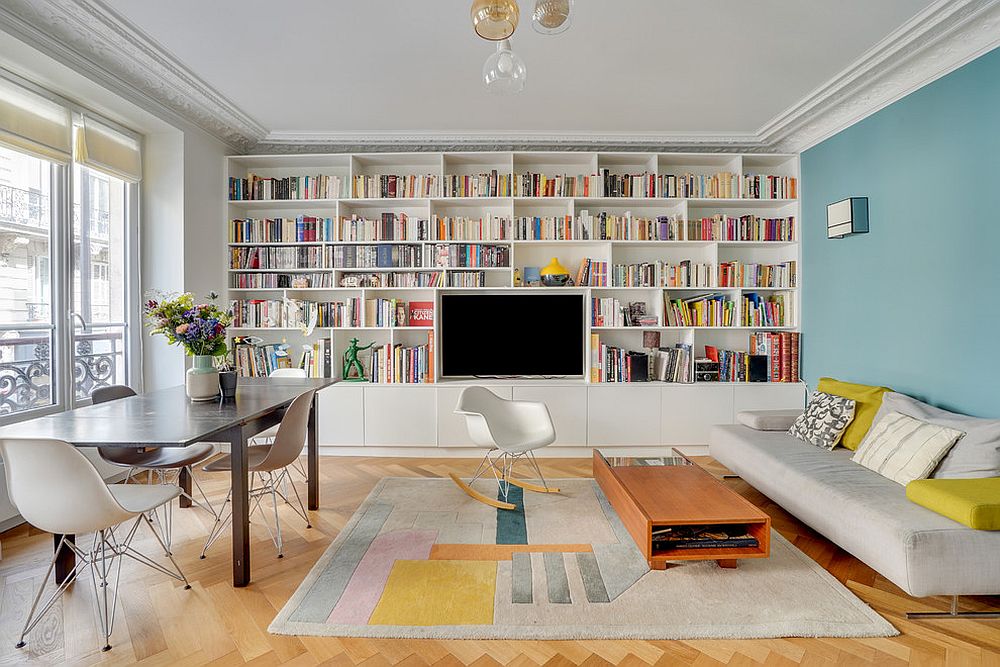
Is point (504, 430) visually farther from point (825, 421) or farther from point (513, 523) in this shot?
point (825, 421)

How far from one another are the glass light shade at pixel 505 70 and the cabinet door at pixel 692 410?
131 inches

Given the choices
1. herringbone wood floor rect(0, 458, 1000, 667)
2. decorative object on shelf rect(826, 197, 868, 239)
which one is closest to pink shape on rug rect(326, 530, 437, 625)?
herringbone wood floor rect(0, 458, 1000, 667)

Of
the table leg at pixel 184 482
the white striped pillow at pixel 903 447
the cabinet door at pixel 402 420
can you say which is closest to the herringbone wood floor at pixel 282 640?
the white striped pillow at pixel 903 447

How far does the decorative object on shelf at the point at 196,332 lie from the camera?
2.84 metres

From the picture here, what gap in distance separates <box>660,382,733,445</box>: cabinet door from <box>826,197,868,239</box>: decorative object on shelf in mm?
1509

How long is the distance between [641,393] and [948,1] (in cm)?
310

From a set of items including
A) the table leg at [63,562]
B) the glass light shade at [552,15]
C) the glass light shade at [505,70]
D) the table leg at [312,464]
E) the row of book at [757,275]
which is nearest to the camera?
the glass light shade at [552,15]

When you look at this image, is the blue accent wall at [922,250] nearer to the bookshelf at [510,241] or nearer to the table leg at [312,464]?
the bookshelf at [510,241]

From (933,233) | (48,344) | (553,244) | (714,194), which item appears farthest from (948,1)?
(48,344)

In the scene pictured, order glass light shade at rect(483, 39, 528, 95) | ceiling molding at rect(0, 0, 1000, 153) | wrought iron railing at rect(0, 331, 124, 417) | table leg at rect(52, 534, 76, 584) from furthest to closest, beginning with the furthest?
wrought iron railing at rect(0, 331, 124, 417), ceiling molding at rect(0, 0, 1000, 153), table leg at rect(52, 534, 76, 584), glass light shade at rect(483, 39, 528, 95)

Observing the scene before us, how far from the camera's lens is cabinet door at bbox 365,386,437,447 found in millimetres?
4598

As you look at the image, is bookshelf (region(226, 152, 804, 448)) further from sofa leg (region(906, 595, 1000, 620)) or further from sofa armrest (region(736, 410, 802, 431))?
sofa leg (region(906, 595, 1000, 620))

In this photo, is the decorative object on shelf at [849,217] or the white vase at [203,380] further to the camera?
the decorative object on shelf at [849,217]

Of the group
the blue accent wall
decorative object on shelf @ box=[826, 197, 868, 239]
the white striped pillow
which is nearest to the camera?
the white striped pillow
